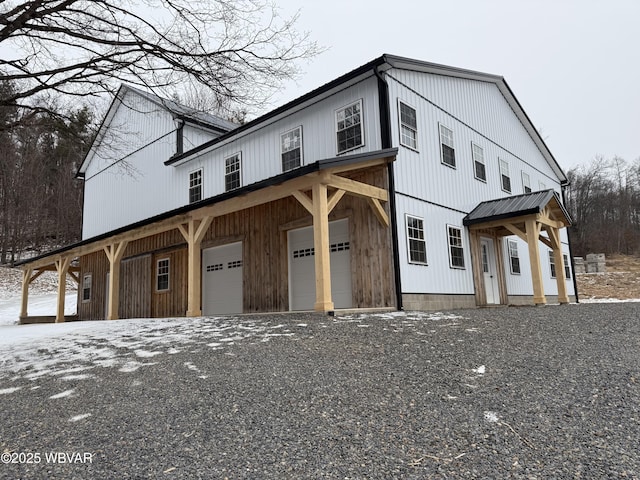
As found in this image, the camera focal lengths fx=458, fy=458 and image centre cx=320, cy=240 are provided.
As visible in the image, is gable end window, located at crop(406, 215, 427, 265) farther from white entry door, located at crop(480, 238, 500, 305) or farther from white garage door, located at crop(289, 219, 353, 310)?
white entry door, located at crop(480, 238, 500, 305)

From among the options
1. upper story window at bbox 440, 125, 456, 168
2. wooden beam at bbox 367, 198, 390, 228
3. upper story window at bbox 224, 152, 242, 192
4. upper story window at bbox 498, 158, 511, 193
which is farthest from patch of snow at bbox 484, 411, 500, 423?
upper story window at bbox 498, 158, 511, 193

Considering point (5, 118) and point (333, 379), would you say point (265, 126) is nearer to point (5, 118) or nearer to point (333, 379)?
point (5, 118)

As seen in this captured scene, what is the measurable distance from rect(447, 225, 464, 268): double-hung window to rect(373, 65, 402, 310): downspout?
246 centimetres

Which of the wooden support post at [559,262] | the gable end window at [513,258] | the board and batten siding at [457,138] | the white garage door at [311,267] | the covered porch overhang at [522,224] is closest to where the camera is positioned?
the white garage door at [311,267]

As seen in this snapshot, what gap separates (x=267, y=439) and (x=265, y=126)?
10948mm

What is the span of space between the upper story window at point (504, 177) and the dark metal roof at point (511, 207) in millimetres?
2479

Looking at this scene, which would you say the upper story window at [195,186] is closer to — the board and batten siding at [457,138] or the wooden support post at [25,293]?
the board and batten siding at [457,138]

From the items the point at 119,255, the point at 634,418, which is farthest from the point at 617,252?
the point at 634,418

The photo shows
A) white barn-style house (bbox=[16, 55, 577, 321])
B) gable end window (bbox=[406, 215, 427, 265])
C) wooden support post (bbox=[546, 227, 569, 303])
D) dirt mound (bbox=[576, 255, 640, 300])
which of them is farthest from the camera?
dirt mound (bbox=[576, 255, 640, 300])

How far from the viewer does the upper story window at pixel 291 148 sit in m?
11.9

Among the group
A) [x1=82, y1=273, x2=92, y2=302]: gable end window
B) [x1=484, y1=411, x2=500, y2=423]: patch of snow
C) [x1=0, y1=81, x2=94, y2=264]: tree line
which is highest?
[x1=0, y1=81, x2=94, y2=264]: tree line

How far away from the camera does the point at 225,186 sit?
46.3ft

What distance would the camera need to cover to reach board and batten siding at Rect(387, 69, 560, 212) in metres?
10.7

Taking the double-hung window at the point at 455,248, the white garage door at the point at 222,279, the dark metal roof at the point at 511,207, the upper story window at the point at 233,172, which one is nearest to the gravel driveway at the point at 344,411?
the double-hung window at the point at 455,248
